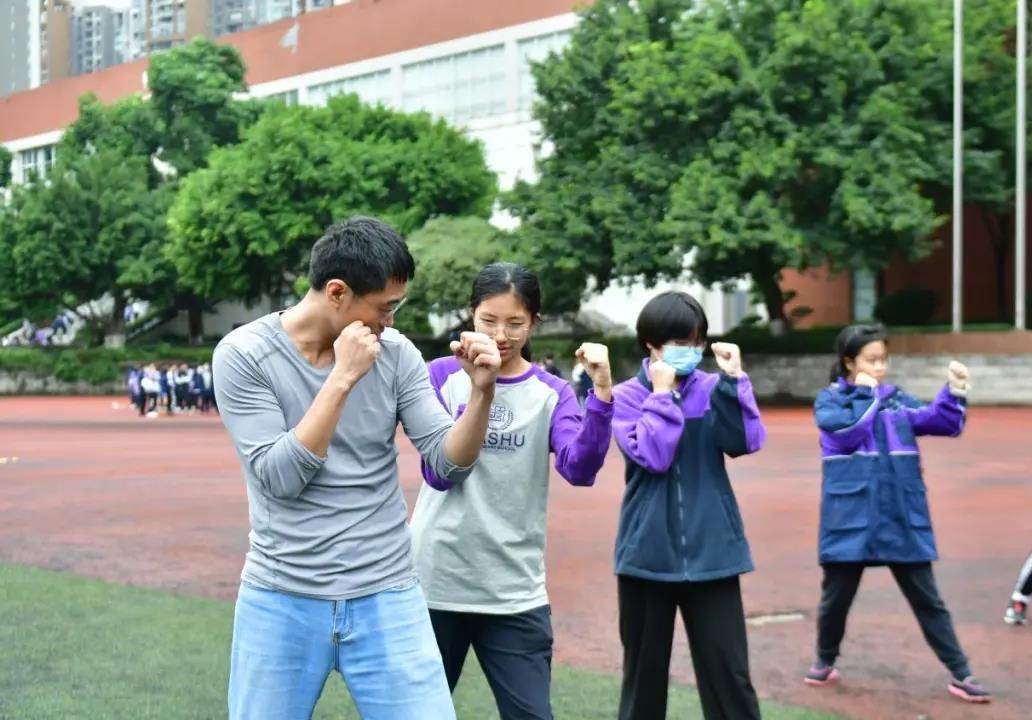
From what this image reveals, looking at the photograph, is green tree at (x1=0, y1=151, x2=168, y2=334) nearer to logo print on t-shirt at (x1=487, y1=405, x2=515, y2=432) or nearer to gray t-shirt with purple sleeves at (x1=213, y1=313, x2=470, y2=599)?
logo print on t-shirt at (x1=487, y1=405, x2=515, y2=432)

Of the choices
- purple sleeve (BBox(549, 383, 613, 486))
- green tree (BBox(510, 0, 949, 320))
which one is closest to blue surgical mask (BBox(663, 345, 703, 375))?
purple sleeve (BBox(549, 383, 613, 486))

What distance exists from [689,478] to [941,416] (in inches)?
69.1

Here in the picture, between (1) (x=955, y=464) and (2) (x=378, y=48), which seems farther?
(2) (x=378, y=48)

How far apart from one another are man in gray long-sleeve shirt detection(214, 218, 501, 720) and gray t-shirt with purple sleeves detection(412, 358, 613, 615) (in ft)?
2.30

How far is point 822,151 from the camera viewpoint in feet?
93.6

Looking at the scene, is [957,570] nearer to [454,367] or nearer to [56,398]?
[454,367]

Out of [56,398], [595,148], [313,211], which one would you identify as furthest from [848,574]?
[56,398]

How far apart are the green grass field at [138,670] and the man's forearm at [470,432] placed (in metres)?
2.49

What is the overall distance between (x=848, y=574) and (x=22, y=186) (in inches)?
1863

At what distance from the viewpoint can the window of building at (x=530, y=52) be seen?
45875 millimetres

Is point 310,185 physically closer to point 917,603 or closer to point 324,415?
point 917,603

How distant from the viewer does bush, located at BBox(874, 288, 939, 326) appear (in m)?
35.1

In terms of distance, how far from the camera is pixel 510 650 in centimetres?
379

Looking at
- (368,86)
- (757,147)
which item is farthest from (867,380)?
(368,86)
